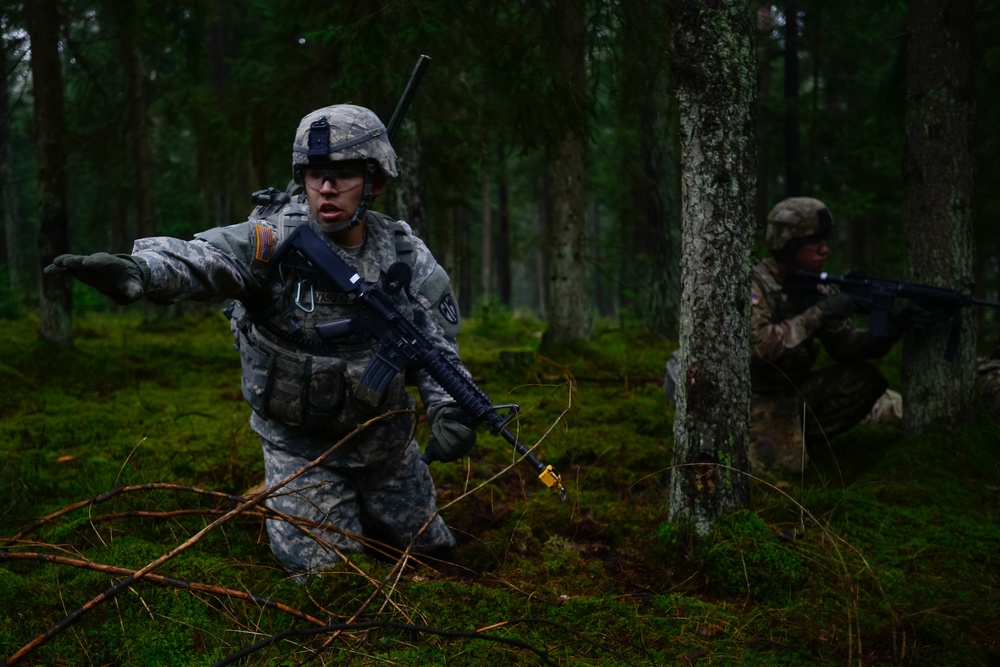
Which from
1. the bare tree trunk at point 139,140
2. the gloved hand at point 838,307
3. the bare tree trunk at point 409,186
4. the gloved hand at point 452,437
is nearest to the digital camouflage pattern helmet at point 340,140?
the gloved hand at point 452,437

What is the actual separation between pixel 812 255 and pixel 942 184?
0.90m

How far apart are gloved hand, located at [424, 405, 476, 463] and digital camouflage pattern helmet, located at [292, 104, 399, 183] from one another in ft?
3.93

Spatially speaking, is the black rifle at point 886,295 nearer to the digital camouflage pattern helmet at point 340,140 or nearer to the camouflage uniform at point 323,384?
the camouflage uniform at point 323,384

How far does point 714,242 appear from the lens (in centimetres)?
363

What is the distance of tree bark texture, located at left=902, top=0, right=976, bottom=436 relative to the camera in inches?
201

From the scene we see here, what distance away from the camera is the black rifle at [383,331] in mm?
3572

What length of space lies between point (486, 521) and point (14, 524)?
2.31 metres

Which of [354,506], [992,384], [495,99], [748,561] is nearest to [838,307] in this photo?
[992,384]

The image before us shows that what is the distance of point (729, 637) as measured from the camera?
302 cm

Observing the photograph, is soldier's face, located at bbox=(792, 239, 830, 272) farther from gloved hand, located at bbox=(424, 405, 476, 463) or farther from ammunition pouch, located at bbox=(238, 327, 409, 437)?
ammunition pouch, located at bbox=(238, 327, 409, 437)

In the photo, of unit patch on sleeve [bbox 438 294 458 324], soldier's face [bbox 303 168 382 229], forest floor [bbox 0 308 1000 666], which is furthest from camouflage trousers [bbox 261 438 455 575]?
soldier's face [bbox 303 168 382 229]

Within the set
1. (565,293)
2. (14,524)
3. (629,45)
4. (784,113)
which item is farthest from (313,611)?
(784,113)

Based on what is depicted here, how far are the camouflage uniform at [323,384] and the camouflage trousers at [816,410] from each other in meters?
2.60

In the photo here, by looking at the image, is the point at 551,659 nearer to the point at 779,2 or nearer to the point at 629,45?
the point at 629,45
